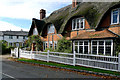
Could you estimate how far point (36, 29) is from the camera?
21.9 metres

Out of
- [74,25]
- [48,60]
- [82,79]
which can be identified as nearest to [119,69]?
[82,79]

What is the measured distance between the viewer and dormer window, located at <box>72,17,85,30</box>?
14.4m

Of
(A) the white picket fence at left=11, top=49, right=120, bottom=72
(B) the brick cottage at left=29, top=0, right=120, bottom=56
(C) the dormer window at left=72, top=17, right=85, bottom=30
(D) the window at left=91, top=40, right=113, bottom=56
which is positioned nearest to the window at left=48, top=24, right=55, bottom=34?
(B) the brick cottage at left=29, top=0, right=120, bottom=56

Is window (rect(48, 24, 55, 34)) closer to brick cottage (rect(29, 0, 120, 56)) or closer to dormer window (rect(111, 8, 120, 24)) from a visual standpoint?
brick cottage (rect(29, 0, 120, 56))

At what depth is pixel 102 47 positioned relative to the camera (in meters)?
11.2

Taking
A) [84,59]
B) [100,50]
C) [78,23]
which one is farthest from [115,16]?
[84,59]

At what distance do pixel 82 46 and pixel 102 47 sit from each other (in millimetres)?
2619

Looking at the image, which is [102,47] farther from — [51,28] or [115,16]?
[51,28]

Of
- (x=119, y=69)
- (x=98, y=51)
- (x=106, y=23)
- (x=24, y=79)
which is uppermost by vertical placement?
(x=106, y=23)

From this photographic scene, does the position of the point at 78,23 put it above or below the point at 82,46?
above

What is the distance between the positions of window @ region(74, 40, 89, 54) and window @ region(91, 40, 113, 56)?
94cm

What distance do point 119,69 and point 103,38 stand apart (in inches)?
155

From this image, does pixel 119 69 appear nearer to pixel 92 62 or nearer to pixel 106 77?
pixel 106 77

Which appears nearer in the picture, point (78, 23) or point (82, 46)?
point (82, 46)
